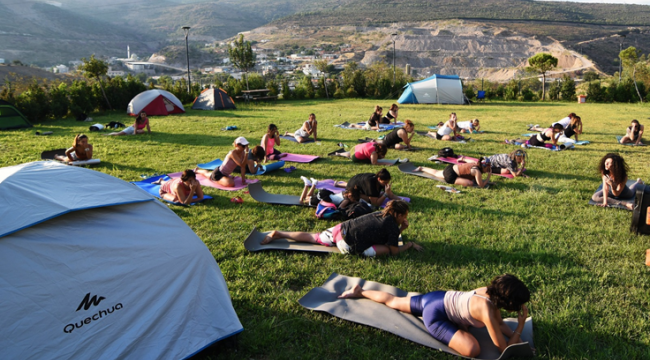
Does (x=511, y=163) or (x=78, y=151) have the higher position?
(x=78, y=151)

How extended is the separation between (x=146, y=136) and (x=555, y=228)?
1235 centimetres

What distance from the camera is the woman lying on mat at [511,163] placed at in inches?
332

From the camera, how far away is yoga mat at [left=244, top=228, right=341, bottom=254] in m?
5.10

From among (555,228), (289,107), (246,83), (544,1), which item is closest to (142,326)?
(555,228)

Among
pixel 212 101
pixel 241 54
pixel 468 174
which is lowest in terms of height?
pixel 468 174

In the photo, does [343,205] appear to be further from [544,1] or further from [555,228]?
[544,1]

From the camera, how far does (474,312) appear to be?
3.30 m

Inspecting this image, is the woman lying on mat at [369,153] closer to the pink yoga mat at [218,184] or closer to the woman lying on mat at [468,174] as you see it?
the woman lying on mat at [468,174]

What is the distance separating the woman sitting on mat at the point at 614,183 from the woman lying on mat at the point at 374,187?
11.2ft

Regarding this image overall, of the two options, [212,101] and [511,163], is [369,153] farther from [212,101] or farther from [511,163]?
[212,101]

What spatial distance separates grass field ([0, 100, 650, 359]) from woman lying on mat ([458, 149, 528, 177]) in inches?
10.9

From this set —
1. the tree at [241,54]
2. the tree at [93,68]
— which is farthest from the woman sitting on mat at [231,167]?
the tree at [241,54]

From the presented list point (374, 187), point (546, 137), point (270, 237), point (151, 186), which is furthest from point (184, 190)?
point (546, 137)

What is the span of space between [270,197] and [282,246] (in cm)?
209
